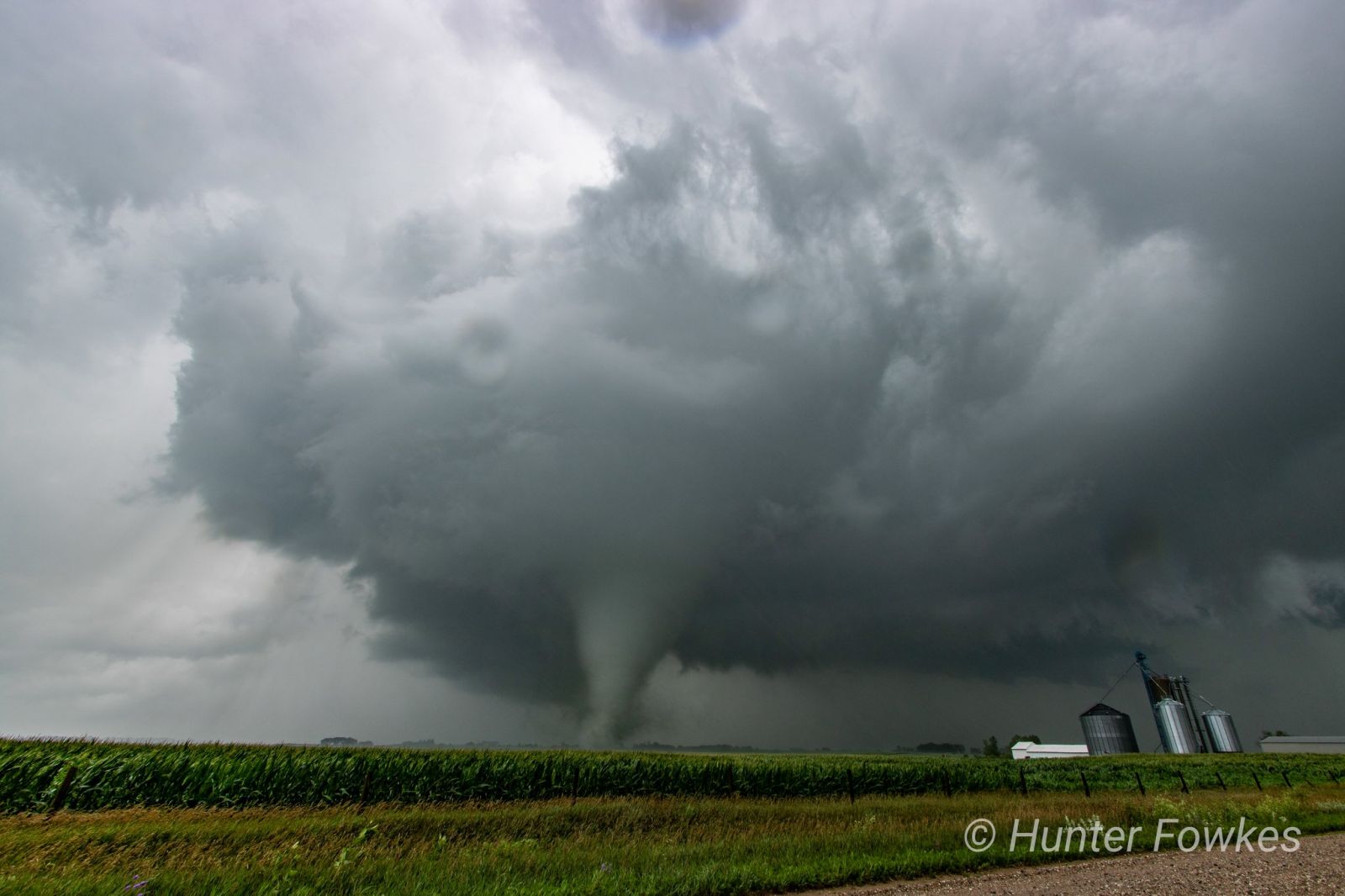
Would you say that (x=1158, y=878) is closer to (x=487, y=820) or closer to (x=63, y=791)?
(x=487, y=820)

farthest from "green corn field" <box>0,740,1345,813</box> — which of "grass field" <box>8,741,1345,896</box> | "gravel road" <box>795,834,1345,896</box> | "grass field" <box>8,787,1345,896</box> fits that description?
"gravel road" <box>795,834,1345,896</box>

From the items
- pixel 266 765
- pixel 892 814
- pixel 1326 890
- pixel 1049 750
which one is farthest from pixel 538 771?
pixel 1049 750

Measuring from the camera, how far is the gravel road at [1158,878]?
12.7 m

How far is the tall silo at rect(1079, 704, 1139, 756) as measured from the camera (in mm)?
115250

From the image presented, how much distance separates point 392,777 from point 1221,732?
477ft

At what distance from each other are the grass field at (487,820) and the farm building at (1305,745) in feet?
352

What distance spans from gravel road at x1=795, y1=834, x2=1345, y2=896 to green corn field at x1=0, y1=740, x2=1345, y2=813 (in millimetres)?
20334

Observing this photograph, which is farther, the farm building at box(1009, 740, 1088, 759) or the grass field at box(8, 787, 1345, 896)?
the farm building at box(1009, 740, 1088, 759)

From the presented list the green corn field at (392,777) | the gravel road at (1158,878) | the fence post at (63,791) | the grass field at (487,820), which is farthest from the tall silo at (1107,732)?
the fence post at (63,791)

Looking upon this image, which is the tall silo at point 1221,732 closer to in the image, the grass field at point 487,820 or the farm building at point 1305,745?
the farm building at point 1305,745

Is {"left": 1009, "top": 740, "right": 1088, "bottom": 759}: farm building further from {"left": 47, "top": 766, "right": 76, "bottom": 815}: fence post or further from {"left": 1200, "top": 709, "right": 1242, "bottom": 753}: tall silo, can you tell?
{"left": 47, "top": 766, "right": 76, "bottom": 815}: fence post

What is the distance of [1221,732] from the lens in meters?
112

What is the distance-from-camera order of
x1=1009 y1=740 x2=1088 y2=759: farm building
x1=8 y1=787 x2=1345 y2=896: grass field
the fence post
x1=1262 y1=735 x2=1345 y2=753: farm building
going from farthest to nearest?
1. x1=1009 y1=740 x2=1088 y2=759: farm building
2. x1=1262 y1=735 x2=1345 y2=753: farm building
3. the fence post
4. x1=8 y1=787 x2=1345 y2=896: grass field

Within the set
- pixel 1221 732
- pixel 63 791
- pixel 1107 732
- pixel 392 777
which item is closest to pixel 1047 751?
pixel 1107 732
